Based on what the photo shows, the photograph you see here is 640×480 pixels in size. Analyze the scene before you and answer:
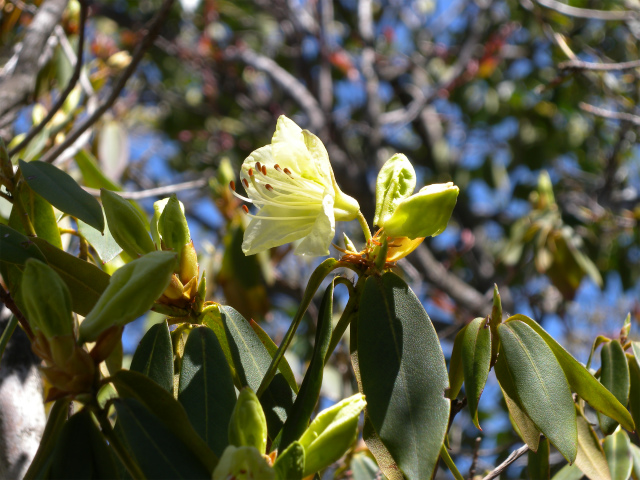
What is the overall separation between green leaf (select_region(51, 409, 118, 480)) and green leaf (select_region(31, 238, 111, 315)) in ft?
0.64

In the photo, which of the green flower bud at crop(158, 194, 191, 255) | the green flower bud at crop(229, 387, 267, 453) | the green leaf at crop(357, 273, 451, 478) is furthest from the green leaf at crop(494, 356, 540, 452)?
the green flower bud at crop(158, 194, 191, 255)

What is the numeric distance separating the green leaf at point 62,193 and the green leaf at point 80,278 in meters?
0.05

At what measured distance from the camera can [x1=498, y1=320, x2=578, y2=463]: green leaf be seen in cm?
74

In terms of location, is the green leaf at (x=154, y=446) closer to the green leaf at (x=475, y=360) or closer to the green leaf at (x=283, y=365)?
the green leaf at (x=283, y=365)

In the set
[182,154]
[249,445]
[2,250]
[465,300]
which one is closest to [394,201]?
[249,445]

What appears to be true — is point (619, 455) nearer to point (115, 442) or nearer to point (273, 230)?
point (273, 230)

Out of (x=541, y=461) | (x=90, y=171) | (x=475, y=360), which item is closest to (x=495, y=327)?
(x=475, y=360)

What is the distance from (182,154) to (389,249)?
3.73 metres

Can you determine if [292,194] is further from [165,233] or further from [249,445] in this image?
[249,445]

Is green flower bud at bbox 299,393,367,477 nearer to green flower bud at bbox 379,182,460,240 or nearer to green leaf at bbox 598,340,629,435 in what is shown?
green flower bud at bbox 379,182,460,240

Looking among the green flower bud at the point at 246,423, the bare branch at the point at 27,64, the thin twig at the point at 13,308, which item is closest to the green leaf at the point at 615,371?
the green flower bud at the point at 246,423

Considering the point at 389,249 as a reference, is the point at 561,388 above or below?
below

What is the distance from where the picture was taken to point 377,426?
69 cm

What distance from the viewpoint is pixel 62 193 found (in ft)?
2.71
